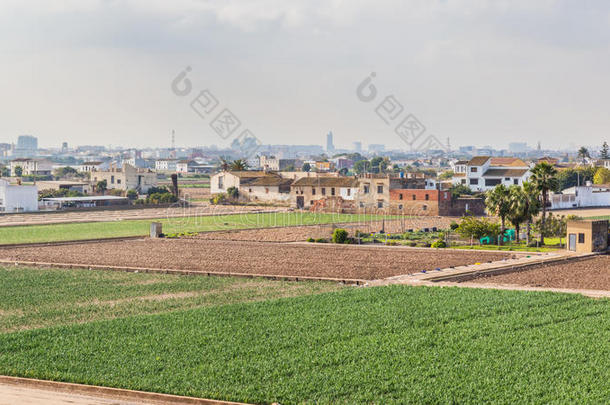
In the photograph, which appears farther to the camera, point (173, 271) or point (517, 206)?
point (517, 206)

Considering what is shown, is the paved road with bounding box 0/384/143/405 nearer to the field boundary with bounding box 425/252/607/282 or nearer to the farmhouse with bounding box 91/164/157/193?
the field boundary with bounding box 425/252/607/282

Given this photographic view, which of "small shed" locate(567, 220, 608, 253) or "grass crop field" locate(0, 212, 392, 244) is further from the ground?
"small shed" locate(567, 220, 608, 253)

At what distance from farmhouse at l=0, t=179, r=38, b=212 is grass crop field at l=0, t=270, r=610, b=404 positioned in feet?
216

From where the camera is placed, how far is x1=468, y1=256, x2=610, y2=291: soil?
112 feet

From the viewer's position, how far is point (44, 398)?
18484mm

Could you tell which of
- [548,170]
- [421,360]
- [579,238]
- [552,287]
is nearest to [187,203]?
[548,170]

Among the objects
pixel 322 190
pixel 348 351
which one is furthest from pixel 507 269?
pixel 322 190

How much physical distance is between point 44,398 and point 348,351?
8.62m

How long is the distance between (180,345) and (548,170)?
4015 centimetres

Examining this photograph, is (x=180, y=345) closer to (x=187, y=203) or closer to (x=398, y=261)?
(x=398, y=261)

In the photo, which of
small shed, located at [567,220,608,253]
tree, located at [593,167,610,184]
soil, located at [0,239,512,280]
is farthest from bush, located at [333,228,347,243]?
tree, located at [593,167,610,184]

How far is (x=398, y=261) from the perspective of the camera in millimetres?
43938

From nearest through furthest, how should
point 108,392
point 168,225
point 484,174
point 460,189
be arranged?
point 108,392
point 168,225
point 460,189
point 484,174

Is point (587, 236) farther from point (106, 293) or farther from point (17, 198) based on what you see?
point (17, 198)
